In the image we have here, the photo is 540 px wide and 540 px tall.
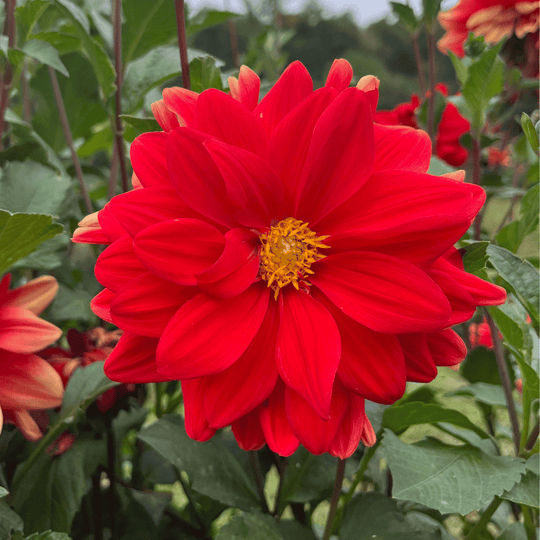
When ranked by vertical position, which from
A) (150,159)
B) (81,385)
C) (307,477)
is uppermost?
(150,159)

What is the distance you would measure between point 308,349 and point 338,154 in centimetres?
11

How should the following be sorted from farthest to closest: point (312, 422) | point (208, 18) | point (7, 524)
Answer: point (208, 18) < point (7, 524) < point (312, 422)

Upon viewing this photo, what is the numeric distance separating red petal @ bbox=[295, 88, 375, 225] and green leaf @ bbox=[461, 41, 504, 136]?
0.26 metres

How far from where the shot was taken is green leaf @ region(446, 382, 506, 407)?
1.63ft

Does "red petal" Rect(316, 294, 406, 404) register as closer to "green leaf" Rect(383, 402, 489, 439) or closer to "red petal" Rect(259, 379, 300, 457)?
"red petal" Rect(259, 379, 300, 457)

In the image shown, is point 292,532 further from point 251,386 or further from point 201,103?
point 201,103

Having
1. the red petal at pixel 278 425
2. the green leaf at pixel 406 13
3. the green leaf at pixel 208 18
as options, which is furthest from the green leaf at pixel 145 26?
the red petal at pixel 278 425

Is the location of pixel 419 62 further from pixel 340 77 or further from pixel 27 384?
pixel 27 384

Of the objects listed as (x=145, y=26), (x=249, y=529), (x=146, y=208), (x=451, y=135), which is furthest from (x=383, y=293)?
(x=451, y=135)

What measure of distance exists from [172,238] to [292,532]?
12.7 inches

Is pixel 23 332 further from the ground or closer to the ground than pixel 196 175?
closer to the ground

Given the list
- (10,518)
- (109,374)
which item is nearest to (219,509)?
(10,518)

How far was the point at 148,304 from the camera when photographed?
277mm

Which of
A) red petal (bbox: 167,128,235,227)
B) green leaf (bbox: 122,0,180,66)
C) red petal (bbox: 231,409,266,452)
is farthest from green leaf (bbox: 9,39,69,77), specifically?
red petal (bbox: 231,409,266,452)
